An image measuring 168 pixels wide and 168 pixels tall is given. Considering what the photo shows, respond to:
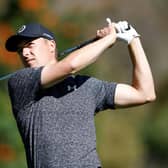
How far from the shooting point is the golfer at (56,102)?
25.1 ft

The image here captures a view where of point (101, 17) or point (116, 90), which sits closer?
point (116, 90)

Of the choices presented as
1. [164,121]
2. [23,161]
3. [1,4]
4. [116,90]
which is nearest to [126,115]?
[164,121]

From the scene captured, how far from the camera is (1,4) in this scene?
29.6 metres

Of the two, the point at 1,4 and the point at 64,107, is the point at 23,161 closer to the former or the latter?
the point at 1,4

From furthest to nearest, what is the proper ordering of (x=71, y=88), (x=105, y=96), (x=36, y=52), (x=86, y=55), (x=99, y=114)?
(x=99, y=114) → (x=105, y=96) → (x=36, y=52) → (x=71, y=88) → (x=86, y=55)

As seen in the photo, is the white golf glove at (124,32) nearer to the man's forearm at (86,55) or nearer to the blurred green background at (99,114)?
the man's forearm at (86,55)

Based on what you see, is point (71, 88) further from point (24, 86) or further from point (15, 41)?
point (15, 41)

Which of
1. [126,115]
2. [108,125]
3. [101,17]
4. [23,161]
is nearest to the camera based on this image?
[23,161]

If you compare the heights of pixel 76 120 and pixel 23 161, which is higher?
pixel 76 120

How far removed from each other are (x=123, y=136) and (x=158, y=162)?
28.1 ft

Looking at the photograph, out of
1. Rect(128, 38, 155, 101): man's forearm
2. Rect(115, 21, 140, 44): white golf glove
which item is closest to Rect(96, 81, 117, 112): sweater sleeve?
Rect(128, 38, 155, 101): man's forearm

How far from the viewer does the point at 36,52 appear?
789cm

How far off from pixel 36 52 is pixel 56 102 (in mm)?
419

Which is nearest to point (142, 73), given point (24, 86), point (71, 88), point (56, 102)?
point (71, 88)
